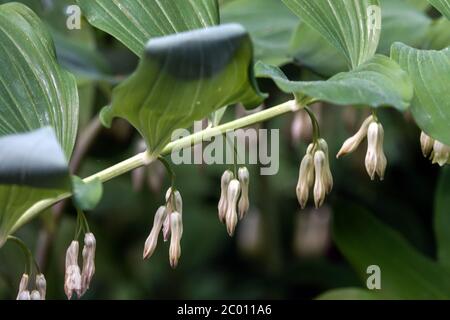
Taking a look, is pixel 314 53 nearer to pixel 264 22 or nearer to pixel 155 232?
pixel 264 22

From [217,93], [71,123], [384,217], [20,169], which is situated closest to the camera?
[20,169]

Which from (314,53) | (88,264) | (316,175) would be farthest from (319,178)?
(314,53)

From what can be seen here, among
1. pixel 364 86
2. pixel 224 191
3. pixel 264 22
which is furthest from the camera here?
pixel 264 22

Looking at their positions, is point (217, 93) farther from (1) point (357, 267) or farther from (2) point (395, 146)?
(2) point (395, 146)

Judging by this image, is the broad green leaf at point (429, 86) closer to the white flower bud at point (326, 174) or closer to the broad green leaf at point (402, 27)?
the white flower bud at point (326, 174)

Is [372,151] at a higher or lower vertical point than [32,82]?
lower
